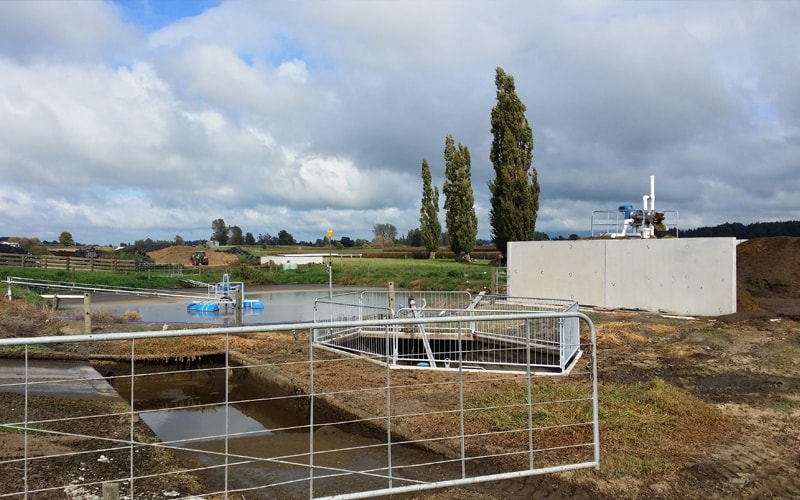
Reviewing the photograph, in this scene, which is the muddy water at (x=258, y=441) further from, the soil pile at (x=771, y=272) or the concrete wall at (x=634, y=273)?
the soil pile at (x=771, y=272)

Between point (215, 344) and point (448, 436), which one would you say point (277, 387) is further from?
point (448, 436)

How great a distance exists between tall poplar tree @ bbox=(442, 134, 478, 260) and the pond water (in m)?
23.9

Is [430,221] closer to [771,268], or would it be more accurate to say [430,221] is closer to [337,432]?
[771,268]

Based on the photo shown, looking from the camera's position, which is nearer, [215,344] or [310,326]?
[310,326]

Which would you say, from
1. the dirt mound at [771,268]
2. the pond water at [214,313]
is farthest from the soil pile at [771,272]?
the pond water at [214,313]

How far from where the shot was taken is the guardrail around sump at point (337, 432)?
15.8 ft

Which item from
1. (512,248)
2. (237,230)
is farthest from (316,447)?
(237,230)

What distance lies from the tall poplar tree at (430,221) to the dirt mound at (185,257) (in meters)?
22.9

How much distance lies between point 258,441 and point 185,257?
241ft

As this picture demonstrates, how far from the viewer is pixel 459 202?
6075 cm

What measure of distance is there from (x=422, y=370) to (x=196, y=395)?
4995 millimetres

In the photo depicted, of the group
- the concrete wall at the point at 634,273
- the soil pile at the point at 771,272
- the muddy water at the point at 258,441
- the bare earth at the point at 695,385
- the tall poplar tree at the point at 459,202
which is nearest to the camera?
the bare earth at the point at 695,385

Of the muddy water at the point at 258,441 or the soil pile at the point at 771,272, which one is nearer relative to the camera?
the muddy water at the point at 258,441

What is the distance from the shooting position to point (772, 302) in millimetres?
24234
